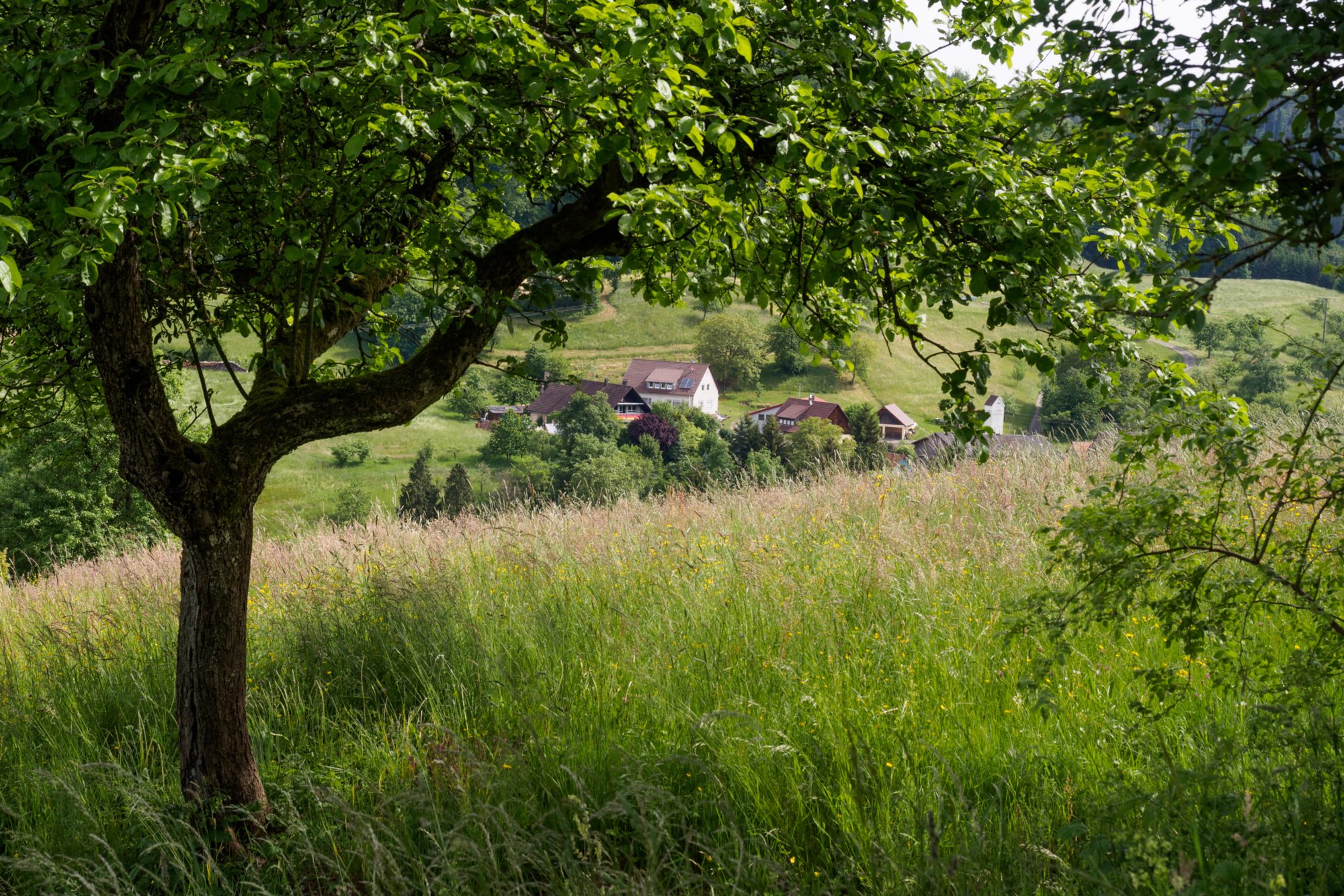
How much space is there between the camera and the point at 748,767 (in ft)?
12.8

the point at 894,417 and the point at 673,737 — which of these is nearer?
the point at 673,737

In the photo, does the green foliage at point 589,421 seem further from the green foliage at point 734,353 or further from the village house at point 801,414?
the green foliage at point 734,353

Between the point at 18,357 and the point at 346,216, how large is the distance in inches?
136

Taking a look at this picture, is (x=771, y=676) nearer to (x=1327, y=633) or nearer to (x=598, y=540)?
(x=1327, y=633)

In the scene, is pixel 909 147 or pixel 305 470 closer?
pixel 909 147

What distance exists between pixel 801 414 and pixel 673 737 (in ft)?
202

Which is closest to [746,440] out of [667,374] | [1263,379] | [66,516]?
[667,374]

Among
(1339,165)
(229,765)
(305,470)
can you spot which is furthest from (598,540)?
(305,470)

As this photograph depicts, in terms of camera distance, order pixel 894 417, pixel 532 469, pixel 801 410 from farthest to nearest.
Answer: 1. pixel 894 417
2. pixel 801 410
3. pixel 532 469

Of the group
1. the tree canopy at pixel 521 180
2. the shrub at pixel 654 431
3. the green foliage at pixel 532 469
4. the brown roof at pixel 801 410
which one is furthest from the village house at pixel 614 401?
the tree canopy at pixel 521 180

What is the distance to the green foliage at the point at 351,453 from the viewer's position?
7212 cm

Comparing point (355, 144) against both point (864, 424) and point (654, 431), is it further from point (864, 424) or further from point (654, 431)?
point (654, 431)

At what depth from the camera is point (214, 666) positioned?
437cm

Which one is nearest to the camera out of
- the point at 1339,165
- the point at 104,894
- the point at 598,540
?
the point at 1339,165
